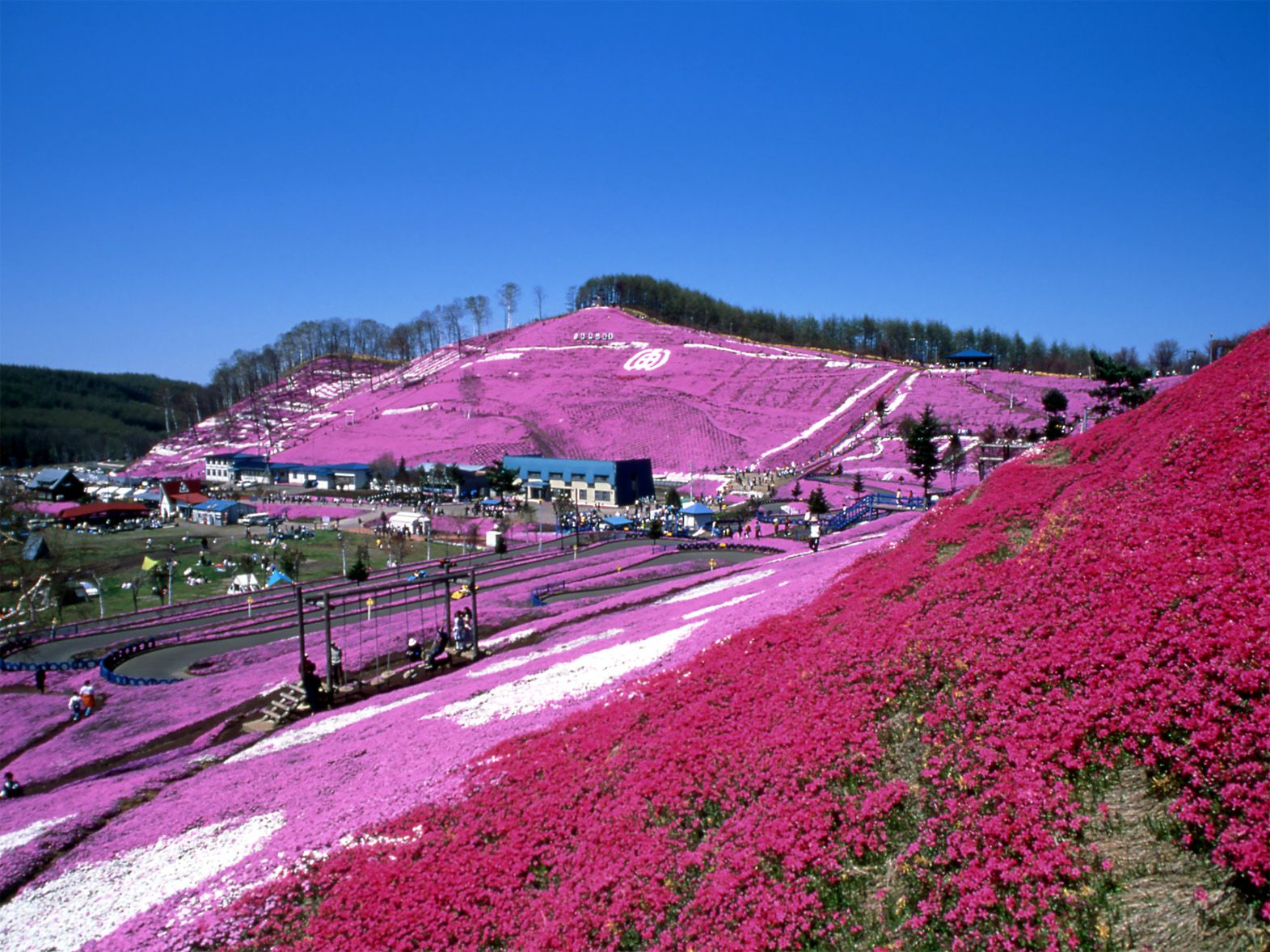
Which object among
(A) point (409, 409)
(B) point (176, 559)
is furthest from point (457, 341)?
(B) point (176, 559)

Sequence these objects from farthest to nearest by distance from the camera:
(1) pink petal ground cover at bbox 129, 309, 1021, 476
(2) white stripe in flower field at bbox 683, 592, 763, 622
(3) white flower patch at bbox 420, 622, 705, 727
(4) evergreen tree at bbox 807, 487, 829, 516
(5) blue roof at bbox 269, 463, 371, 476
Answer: (5) blue roof at bbox 269, 463, 371, 476 → (1) pink petal ground cover at bbox 129, 309, 1021, 476 → (4) evergreen tree at bbox 807, 487, 829, 516 → (2) white stripe in flower field at bbox 683, 592, 763, 622 → (3) white flower patch at bbox 420, 622, 705, 727

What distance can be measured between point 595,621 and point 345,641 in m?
10.4

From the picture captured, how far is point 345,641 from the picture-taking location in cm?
3056

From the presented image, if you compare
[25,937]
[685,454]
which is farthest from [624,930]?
[685,454]

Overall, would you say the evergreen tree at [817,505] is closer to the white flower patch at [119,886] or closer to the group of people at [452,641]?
the group of people at [452,641]

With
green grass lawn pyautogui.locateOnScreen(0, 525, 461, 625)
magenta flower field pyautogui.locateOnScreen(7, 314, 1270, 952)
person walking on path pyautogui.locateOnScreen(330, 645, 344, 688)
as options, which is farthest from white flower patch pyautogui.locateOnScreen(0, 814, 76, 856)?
green grass lawn pyautogui.locateOnScreen(0, 525, 461, 625)

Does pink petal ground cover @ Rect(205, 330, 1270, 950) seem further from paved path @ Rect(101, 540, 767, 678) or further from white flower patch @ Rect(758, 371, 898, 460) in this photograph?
white flower patch @ Rect(758, 371, 898, 460)

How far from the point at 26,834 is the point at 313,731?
18.3 feet

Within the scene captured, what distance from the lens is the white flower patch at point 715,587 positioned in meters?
28.0

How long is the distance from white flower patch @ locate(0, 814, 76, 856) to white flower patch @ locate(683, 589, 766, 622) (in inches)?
575

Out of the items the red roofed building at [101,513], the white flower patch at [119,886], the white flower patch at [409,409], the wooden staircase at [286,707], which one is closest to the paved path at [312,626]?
the wooden staircase at [286,707]

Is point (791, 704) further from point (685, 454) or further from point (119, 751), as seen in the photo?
point (685, 454)

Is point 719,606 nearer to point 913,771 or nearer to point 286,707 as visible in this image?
point 286,707

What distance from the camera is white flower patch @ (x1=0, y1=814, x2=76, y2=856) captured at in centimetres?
1494
